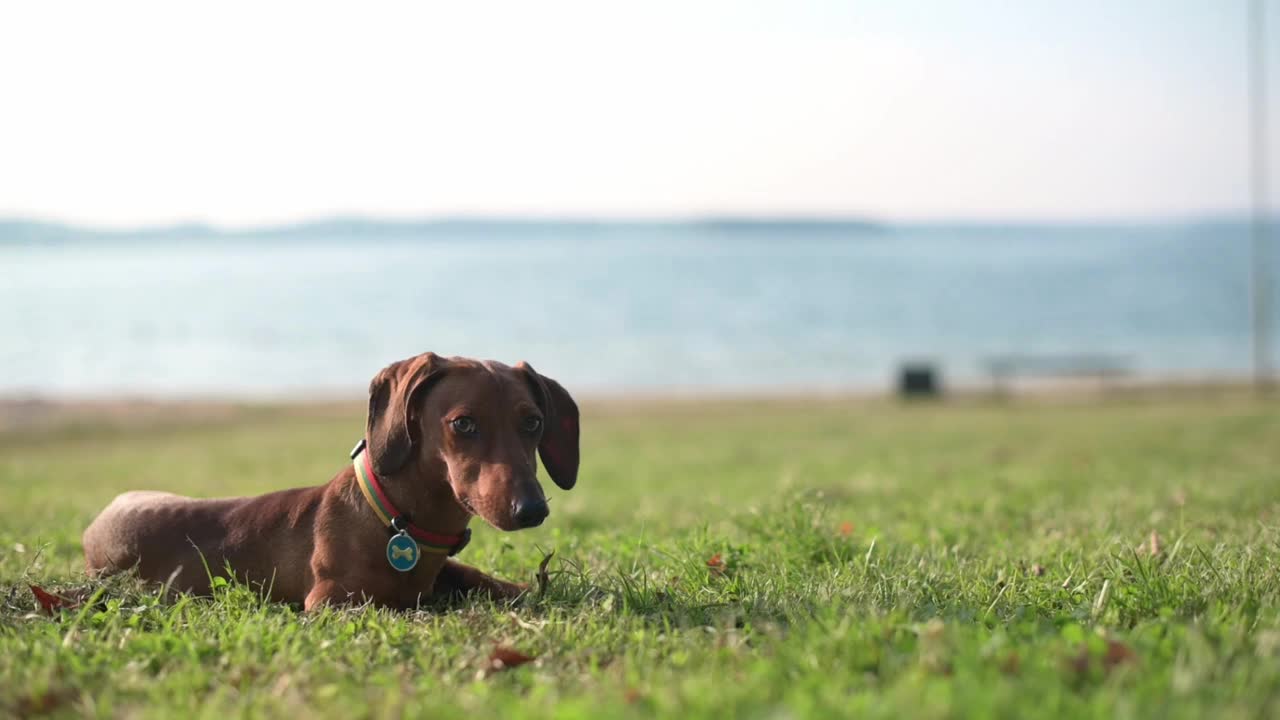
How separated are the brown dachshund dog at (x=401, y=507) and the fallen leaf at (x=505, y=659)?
43 cm

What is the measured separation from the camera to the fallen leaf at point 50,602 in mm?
4207

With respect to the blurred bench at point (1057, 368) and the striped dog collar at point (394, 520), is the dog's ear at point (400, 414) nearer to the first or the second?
the striped dog collar at point (394, 520)

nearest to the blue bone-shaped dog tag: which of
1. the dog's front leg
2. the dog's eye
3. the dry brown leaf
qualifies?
the dog's front leg

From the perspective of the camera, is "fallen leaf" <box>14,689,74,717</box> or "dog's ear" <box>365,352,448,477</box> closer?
"fallen leaf" <box>14,689,74,717</box>

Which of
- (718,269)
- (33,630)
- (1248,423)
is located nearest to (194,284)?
(718,269)

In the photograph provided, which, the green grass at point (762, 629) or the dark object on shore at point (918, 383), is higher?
the green grass at point (762, 629)

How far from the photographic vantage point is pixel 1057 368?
4619 cm

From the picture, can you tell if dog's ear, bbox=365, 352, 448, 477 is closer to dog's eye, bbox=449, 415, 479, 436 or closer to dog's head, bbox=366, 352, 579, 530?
dog's head, bbox=366, 352, 579, 530

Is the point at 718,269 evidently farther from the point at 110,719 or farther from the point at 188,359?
the point at 110,719

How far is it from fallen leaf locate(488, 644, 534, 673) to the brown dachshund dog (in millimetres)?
430

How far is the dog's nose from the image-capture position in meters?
3.72

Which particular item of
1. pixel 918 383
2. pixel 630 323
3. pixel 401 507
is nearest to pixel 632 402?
pixel 918 383

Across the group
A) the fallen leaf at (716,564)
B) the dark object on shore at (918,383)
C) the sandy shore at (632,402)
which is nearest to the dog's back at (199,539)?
the fallen leaf at (716,564)

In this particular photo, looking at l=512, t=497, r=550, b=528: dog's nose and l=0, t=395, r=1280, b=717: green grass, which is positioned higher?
l=512, t=497, r=550, b=528: dog's nose
